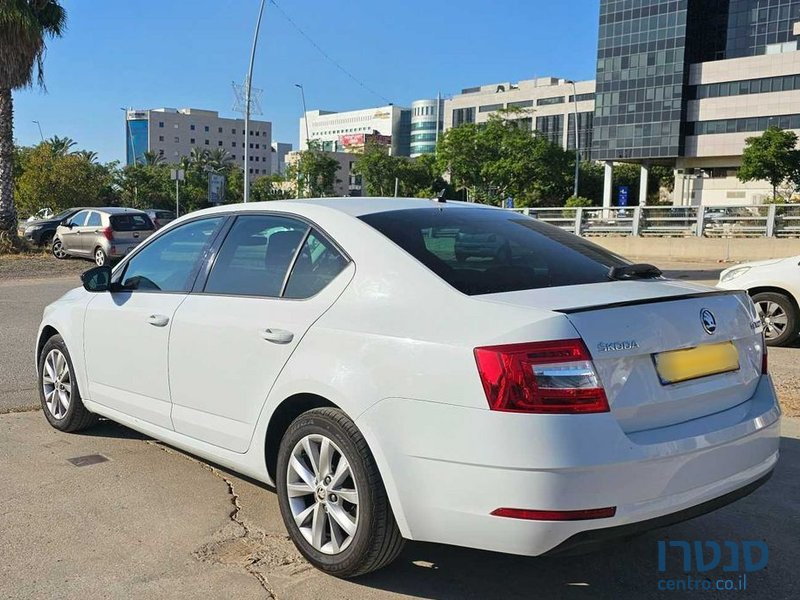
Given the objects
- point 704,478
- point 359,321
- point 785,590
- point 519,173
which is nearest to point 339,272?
point 359,321

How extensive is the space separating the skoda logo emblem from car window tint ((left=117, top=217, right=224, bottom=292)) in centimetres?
257

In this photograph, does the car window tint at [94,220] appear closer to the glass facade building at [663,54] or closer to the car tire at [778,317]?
the car tire at [778,317]

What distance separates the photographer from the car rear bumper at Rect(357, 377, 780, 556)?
2.65 m

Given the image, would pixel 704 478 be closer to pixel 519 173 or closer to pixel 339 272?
pixel 339 272

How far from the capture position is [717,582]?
3342mm

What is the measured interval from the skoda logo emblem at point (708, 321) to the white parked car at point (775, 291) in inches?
244

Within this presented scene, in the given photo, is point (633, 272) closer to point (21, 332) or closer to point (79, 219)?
point (21, 332)

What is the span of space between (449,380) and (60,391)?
3637mm

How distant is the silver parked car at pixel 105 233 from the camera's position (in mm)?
20875

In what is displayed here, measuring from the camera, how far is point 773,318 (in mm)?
9070

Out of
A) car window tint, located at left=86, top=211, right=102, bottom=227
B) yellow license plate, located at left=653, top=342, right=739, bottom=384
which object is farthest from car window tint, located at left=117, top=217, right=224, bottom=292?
car window tint, located at left=86, top=211, right=102, bottom=227

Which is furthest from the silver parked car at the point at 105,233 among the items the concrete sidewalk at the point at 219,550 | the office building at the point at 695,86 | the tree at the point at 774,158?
the office building at the point at 695,86

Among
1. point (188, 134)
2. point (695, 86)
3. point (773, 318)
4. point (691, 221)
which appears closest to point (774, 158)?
point (695, 86)

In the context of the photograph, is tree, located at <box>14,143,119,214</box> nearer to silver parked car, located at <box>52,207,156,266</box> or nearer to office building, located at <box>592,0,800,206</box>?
silver parked car, located at <box>52,207,156,266</box>
